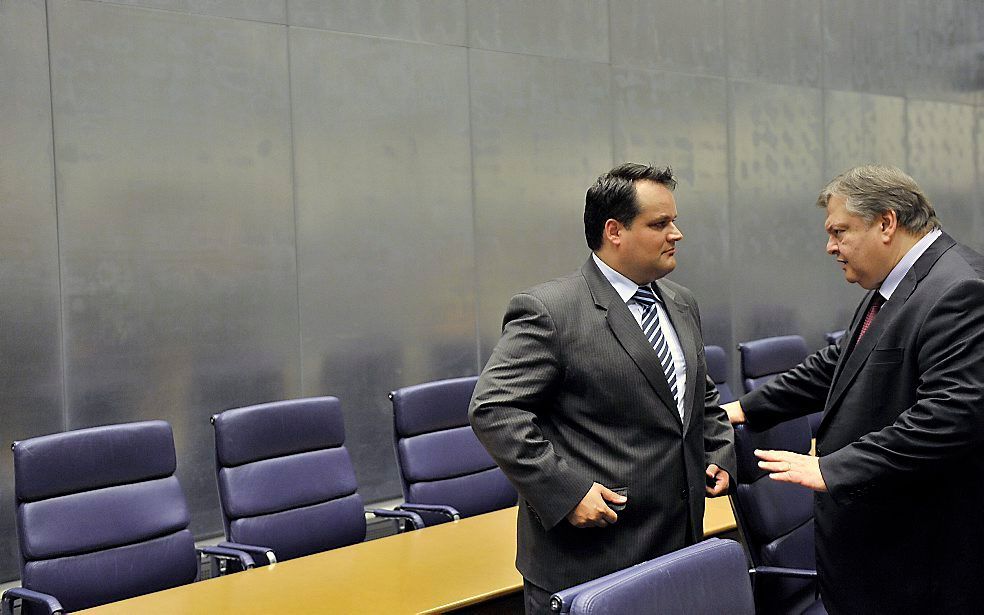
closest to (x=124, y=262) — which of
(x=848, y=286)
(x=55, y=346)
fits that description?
(x=55, y=346)

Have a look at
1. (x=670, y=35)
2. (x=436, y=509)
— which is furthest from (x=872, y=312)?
(x=670, y=35)

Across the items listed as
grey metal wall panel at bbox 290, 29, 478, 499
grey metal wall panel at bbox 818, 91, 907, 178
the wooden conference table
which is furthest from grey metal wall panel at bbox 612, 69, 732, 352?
the wooden conference table

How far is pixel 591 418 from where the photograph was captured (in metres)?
2.46

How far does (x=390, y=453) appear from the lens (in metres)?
5.70

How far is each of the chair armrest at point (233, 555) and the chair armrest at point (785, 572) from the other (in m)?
1.64

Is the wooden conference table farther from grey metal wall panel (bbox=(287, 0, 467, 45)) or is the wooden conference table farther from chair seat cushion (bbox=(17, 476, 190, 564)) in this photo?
grey metal wall panel (bbox=(287, 0, 467, 45))

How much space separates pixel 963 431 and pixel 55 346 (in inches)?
147

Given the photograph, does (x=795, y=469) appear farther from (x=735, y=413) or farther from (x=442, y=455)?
(x=442, y=455)

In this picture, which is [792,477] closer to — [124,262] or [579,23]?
[124,262]

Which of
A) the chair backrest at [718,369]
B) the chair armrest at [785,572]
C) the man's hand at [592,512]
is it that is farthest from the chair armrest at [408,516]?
the chair backrest at [718,369]

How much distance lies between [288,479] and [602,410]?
182 centimetres

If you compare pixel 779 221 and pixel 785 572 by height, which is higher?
pixel 779 221

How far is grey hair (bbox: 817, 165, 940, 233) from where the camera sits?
2.46m

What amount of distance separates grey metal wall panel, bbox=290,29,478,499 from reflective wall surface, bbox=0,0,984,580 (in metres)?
0.01
